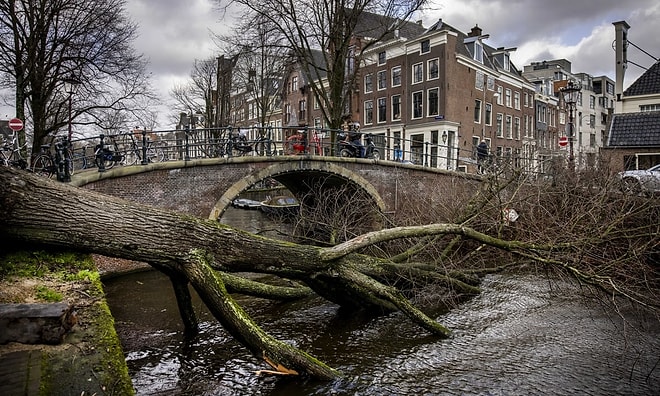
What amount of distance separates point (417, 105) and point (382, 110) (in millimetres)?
3040

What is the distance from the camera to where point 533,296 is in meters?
10.1

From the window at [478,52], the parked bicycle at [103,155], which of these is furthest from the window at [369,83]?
the parked bicycle at [103,155]

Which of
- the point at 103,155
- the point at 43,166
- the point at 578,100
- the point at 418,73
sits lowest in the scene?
A: the point at 43,166

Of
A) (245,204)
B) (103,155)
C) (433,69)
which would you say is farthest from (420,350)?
(433,69)

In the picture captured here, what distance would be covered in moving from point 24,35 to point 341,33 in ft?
35.4

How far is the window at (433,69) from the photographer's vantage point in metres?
29.9

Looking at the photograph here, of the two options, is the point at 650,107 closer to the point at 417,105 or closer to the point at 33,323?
the point at 417,105

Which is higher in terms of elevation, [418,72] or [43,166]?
[418,72]

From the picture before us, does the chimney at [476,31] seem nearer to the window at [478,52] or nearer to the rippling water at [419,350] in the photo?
the window at [478,52]

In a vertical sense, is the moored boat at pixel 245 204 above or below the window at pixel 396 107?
below

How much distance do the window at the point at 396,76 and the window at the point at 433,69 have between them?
2.31 m

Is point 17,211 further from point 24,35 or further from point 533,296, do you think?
point 24,35

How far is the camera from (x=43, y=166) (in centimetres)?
1189

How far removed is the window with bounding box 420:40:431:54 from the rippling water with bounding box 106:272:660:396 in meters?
23.0
